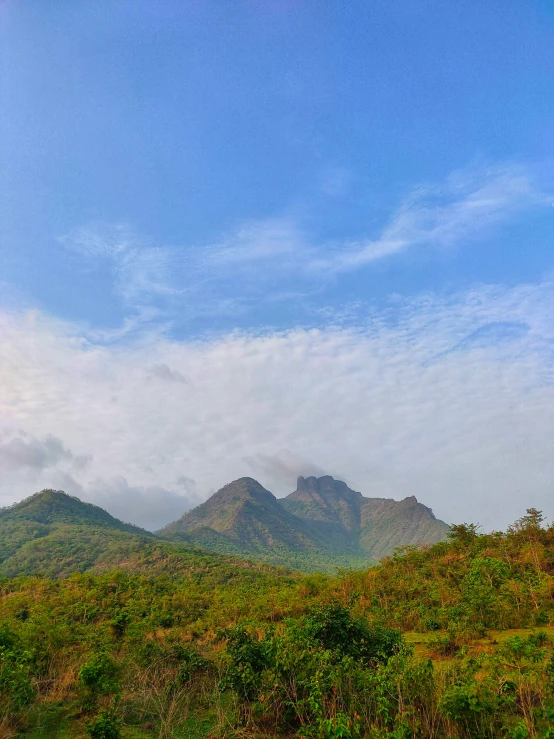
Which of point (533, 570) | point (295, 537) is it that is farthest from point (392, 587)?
point (295, 537)

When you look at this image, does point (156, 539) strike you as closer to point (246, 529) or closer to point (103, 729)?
point (246, 529)

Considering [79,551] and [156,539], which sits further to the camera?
[156,539]

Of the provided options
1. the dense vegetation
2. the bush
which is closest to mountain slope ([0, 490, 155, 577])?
the dense vegetation

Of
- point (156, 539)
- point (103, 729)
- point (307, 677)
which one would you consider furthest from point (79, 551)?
point (307, 677)

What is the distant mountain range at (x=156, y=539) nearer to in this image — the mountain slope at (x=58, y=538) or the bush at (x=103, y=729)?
the mountain slope at (x=58, y=538)

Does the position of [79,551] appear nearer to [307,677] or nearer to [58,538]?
[58,538]

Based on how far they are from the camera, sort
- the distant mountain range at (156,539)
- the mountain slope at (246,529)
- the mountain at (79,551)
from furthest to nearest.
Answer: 1. the mountain slope at (246,529)
2. the distant mountain range at (156,539)
3. the mountain at (79,551)

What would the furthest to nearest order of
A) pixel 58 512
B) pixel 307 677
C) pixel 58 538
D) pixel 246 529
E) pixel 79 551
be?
pixel 246 529
pixel 58 512
pixel 58 538
pixel 79 551
pixel 307 677

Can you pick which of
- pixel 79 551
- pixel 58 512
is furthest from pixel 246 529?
pixel 79 551

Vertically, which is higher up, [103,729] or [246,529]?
[246,529]

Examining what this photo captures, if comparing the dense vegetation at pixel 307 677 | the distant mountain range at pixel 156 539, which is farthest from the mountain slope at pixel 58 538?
the dense vegetation at pixel 307 677

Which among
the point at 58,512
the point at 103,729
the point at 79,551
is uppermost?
the point at 58,512

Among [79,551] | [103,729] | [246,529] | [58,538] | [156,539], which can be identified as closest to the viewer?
[103,729]

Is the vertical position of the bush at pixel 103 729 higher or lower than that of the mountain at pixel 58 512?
lower
